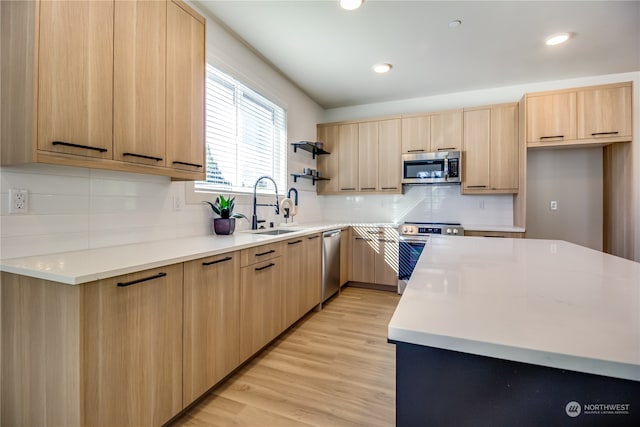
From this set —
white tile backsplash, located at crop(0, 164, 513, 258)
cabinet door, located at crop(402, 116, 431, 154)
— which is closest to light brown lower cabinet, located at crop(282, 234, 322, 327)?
white tile backsplash, located at crop(0, 164, 513, 258)

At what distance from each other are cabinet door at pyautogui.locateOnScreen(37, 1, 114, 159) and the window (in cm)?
93

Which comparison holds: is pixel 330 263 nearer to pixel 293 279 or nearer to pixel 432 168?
pixel 293 279

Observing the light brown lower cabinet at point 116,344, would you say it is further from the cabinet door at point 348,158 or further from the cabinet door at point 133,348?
the cabinet door at point 348,158

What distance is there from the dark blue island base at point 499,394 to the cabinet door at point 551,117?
3.62 metres

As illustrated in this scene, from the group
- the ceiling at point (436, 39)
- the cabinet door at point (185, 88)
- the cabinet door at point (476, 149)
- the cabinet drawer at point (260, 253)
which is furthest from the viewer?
the cabinet door at point (476, 149)

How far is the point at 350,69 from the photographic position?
3.37 meters

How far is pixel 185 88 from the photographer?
1.91 m

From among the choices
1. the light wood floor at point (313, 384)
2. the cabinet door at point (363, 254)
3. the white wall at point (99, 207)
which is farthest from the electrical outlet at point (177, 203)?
the cabinet door at point (363, 254)

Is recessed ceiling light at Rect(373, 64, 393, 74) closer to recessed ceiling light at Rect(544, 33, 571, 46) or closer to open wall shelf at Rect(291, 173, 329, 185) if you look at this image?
recessed ceiling light at Rect(544, 33, 571, 46)

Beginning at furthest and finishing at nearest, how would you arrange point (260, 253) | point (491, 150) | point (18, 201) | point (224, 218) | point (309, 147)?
1. point (309, 147)
2. point (491, 150)
3. point (224, 218)
4. point (260, 253)
5. point (18, 201)

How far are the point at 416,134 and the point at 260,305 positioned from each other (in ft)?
10.1

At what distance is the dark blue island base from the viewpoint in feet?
1.80

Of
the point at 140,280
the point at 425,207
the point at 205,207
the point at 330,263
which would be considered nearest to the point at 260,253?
the point at 205,207

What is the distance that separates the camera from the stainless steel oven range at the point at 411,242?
3566mm
